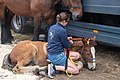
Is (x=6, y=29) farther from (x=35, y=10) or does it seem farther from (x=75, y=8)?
(x=75, y=8)

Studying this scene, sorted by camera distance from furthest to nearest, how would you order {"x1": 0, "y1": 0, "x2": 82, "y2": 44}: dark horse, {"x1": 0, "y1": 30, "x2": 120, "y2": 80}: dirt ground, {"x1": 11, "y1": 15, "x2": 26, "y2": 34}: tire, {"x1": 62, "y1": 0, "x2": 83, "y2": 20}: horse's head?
1. {"x1": 11, "y1": 15, "x2": 26, "y2": 34}: tire
2. {"x1": 0, "y1": 0, "x2": 82, "y2": 44}: dark horse
3. {"x1": 62, "y1": 0, "x2": 83, "y2": 20}: horse's head
4. {"x1": 0, "y1": 30, "x2": 120, "y2": 80}: dirt ground

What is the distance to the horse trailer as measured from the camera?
558cm

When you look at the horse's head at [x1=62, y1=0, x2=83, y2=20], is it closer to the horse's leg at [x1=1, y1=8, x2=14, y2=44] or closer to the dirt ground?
the dirt ground

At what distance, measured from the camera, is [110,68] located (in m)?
5.72

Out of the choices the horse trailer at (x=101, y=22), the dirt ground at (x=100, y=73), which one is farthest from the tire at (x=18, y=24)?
the dirt ground at (x=100, y=73)

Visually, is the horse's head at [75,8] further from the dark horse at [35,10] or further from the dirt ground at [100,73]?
the dirt ground at [100,73]

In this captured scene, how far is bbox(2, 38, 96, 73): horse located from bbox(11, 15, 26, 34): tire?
373 cm

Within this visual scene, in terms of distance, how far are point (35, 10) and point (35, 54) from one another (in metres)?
2.13

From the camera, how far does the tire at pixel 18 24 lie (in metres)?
9.39

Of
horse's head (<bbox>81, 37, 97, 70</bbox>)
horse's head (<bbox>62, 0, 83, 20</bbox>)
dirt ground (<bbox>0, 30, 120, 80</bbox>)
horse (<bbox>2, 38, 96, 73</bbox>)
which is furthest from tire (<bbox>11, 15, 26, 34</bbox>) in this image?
horse's head (<bbox>81, 37, 97, 70</bbox>)

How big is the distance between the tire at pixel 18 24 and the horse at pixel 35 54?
3732mm

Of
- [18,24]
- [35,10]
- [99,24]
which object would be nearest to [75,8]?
[99,24]

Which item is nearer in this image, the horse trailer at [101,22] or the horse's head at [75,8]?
the horse trailer at [101,22]

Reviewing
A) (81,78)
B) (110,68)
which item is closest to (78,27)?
(110,68)
